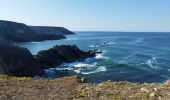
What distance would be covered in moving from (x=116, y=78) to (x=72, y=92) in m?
34.9

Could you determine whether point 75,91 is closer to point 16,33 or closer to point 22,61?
point 22,61

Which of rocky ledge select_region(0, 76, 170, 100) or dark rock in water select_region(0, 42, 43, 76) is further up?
rocky ledge select_region(0, 76, 170, 100)

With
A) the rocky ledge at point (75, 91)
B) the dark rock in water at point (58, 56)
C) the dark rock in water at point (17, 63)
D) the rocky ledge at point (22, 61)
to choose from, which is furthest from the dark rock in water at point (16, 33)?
the rocky ledge at point (75, 91)

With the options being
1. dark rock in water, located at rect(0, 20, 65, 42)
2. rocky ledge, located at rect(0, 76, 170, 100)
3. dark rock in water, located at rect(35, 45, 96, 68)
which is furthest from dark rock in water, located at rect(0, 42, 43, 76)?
dark rock in water, located at rect(0, 20, 65, 42)

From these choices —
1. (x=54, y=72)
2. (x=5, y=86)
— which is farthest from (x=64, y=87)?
(x=54, y=72)

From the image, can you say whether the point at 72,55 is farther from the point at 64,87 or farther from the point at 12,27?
the point at 12,27

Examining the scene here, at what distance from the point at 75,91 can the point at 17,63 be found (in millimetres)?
31608

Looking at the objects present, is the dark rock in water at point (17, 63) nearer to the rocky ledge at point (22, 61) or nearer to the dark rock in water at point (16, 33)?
the rocky ledge at point (22, 61)

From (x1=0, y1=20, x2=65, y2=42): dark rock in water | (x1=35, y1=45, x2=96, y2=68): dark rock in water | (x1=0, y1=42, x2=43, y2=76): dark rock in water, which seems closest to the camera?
(x1=0, y1=42, x2=43, y2=76): dark rock in water

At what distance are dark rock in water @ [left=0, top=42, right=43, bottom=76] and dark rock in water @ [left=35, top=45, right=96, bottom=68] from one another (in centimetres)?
903

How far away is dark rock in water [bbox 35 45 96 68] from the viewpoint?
204ft

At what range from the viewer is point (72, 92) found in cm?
1630

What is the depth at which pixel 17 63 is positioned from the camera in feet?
153

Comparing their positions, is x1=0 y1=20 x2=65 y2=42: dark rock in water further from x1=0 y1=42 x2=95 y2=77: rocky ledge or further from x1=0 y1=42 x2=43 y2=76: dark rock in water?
x1=0 y1=42 x2=43 y2=76: dark rock in water
